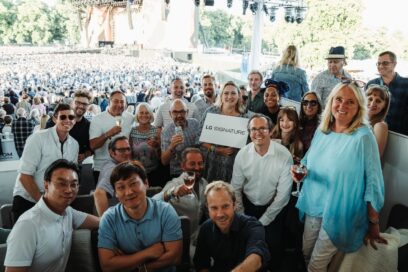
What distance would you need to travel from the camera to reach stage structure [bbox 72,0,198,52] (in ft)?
121

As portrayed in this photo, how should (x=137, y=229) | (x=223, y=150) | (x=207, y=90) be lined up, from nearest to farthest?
(x=137, y=229), (x=223, y=150), (x=207, y=90)

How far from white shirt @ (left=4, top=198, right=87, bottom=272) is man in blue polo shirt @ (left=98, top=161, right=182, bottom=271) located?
238 millimetres

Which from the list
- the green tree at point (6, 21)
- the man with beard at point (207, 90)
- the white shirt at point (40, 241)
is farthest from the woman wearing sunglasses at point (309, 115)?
the green tree at point (6, 21)

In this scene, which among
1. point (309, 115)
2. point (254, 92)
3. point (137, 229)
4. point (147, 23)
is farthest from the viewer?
point (147, 23)

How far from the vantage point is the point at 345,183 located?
237cm

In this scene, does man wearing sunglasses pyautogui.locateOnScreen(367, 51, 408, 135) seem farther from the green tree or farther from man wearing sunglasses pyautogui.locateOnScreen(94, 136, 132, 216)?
the green tree

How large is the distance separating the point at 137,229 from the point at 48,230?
51cm

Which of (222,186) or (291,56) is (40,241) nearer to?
(222,186)

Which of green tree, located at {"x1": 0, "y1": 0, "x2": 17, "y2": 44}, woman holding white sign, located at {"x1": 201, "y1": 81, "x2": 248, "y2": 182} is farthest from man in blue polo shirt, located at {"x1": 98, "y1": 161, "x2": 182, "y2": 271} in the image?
green tree, located at {"x1": 0, "y1": 0, "x2": 17, "y2": 44}

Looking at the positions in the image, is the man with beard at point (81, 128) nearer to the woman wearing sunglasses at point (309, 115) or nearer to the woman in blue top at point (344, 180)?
the woman wearing sunglasses at point (309, 115)

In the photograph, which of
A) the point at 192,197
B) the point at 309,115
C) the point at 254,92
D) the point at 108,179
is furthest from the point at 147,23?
the point at 192,197

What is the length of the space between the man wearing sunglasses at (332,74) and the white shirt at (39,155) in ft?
10.2

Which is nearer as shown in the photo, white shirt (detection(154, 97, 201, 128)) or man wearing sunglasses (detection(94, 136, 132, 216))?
man wearing sunglasses (detection(94, 136, 132, 216))

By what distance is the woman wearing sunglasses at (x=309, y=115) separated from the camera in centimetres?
349
